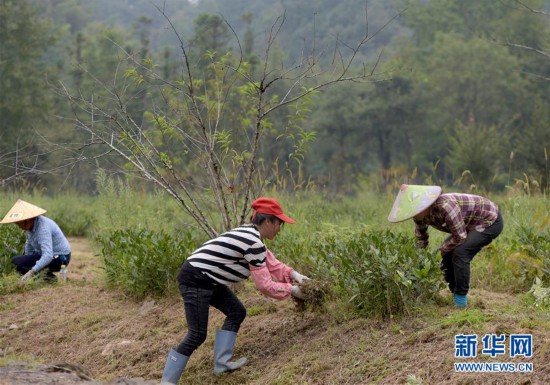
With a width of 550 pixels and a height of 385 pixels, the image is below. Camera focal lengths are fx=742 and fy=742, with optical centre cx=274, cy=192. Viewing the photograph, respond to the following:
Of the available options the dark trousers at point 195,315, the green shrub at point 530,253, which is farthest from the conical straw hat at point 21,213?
the green shrub at point 530,253

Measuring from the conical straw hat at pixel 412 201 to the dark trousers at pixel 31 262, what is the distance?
4.93 meters

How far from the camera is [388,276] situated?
5559mm

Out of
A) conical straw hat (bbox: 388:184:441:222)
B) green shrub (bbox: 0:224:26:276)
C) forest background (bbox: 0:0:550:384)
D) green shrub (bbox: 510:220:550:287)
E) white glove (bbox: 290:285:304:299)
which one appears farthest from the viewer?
green shrub (bbox: 0:224:26:276)

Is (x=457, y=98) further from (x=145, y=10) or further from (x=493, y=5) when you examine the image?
(x=145, y=10)

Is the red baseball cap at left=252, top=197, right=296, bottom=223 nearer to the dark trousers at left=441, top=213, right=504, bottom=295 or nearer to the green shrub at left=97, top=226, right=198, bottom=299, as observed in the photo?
the dark trousers at left=441, top=213, right=504, bottom=295

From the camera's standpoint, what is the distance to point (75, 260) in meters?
11.7

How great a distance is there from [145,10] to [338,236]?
119306 millimetres

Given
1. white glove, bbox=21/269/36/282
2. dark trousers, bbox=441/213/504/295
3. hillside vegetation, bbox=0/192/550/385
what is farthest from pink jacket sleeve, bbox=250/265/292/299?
white glove, bbox=21/269/36/282

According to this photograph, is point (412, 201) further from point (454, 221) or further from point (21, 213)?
point (21, 213)

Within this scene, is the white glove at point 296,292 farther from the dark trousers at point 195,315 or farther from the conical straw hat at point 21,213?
the conical straw hat at point 21,213

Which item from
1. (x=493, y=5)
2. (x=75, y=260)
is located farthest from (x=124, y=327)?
(x=493, y=5)

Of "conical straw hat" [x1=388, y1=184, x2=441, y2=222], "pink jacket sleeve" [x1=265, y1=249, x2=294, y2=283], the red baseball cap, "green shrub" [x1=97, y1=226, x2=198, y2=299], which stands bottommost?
"green shrub" [x1=97, y1=226, x2=198, y2=299]

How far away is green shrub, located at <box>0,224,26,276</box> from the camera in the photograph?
932 cm

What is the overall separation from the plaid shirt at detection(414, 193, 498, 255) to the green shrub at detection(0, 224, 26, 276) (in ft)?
17.9
